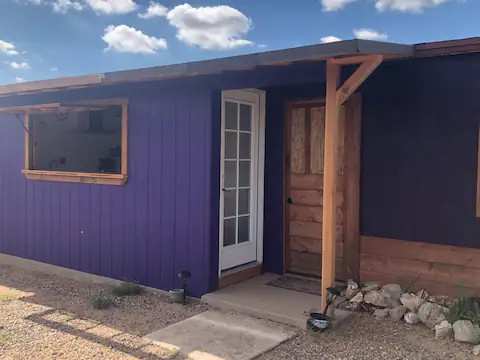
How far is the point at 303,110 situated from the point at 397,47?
1650 millimetres

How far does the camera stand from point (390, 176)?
Result: 4363 mm

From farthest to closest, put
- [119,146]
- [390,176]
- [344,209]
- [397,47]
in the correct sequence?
[119,146], [344,209], [390,176], [397,47]

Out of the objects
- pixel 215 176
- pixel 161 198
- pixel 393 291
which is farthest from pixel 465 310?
pixel 161 198

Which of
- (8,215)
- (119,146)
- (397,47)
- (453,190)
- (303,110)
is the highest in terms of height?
(397,47)

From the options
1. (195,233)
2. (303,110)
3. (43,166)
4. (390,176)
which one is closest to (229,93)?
(303,110)

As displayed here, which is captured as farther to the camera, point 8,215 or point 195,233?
point 8,215

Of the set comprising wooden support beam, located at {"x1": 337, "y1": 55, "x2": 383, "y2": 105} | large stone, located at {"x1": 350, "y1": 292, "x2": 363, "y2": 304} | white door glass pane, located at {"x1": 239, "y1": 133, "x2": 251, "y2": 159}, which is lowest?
large stone, located at {"x1": 350, "y1": 292, "x2": 363, "y2": 304}

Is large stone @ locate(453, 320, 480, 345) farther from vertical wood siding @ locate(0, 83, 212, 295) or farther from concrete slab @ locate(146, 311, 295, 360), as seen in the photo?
vertical wood siding @ locate(0, 83, 212, 295)

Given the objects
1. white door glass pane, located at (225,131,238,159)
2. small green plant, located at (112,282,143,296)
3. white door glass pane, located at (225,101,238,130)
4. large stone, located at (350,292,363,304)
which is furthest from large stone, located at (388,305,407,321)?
small green plant, located at (112,282,143,296)

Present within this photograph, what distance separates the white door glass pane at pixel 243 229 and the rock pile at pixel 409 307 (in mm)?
1253

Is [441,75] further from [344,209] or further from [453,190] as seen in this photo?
[344,209]

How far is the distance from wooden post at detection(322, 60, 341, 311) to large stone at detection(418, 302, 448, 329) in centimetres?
78

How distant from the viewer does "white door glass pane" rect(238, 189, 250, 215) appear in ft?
16.8

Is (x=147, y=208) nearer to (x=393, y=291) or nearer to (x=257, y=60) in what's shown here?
(x=257, y=60)
